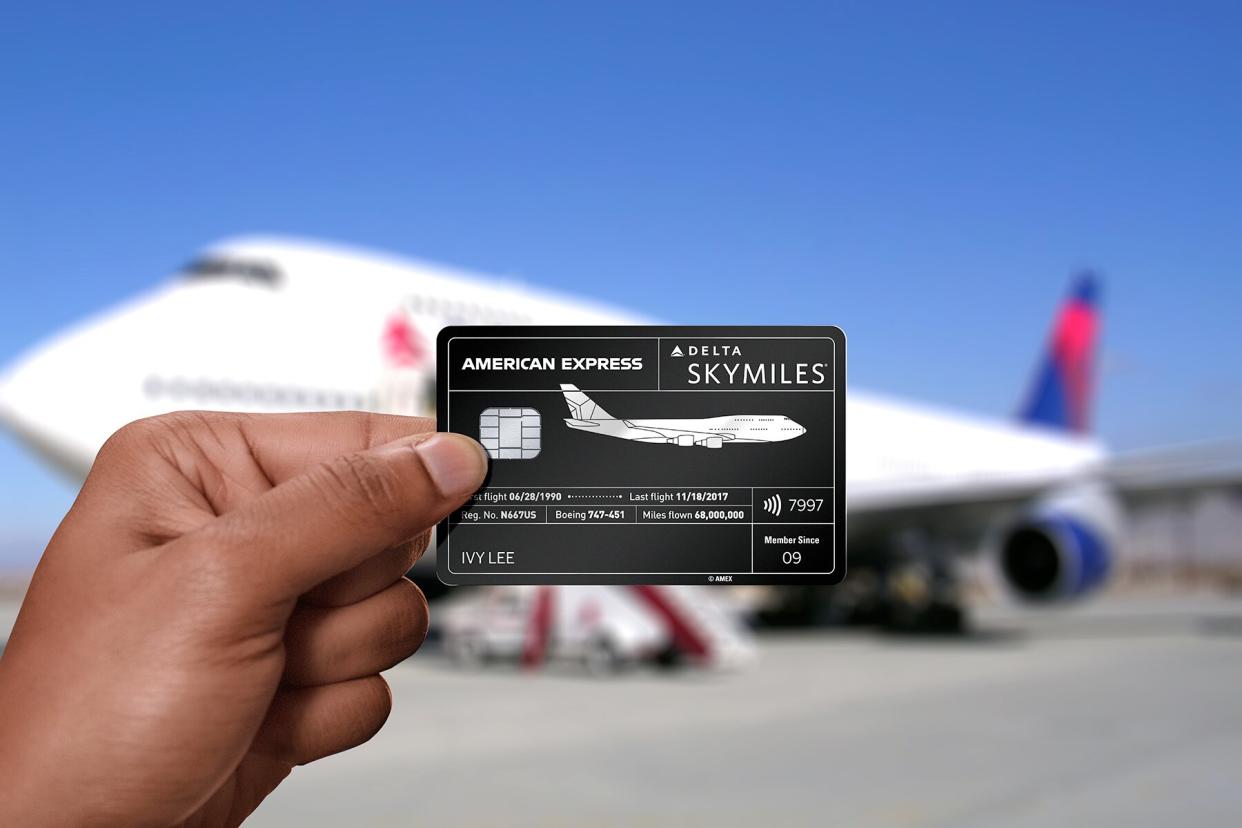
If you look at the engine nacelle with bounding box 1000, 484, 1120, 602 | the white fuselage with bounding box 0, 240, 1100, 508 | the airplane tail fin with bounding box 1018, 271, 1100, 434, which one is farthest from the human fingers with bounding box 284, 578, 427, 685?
the airplane tail fin with bounding box 1018, 271, 1100, 434

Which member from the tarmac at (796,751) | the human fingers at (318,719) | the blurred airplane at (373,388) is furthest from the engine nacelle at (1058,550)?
the human fingers at (318,719)

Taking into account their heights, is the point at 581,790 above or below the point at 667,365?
below

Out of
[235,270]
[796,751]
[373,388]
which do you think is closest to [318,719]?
[796,751]

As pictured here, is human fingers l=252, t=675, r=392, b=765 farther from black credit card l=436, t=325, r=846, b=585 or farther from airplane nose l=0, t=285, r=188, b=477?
airplane nose l=0, t=285, r=188, b=477

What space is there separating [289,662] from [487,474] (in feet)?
0.99

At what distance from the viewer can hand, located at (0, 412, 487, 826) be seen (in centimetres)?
95

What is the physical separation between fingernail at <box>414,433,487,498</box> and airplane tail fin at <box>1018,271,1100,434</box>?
62.7ft

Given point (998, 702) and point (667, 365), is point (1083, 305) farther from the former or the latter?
point (667, 365)

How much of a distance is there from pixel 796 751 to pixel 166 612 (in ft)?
13.5

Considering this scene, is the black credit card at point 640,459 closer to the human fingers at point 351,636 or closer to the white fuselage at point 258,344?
the human fingers at point 351,636

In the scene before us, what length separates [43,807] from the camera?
95cm

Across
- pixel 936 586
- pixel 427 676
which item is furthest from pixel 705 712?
pixel 936 586

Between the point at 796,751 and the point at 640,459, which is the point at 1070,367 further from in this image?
the point at 640,459

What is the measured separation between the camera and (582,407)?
3.51 ft
